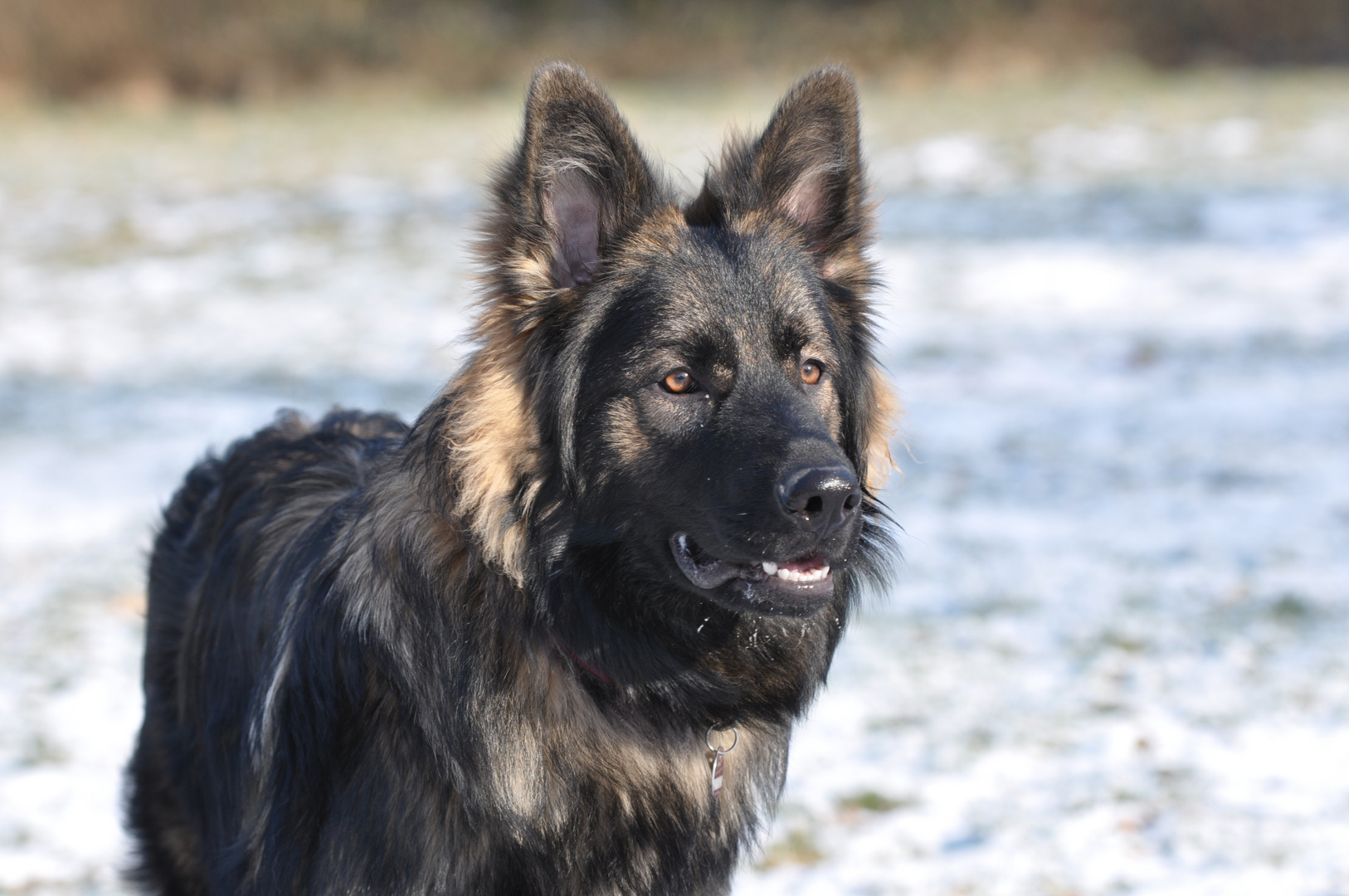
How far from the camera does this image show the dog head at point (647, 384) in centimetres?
273

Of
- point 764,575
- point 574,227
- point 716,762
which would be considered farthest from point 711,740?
point 574,227

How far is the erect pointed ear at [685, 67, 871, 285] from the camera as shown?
3.07 m

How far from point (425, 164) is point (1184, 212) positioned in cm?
1076

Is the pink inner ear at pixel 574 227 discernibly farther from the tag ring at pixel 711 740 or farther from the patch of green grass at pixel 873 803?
the patch of green grass at pixel 873 803

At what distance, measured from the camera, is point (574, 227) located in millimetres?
2957

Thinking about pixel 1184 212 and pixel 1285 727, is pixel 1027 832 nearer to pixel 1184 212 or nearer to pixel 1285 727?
pixel 1285 727

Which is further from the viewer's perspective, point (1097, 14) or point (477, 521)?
point (1097, 14)

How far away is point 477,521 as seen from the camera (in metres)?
2.78

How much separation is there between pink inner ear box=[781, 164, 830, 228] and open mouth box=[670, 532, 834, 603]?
1.01 meters

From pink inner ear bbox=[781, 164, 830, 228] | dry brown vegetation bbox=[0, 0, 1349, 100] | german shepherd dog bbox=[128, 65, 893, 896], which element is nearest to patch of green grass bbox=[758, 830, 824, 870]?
german shepherd dog bbox=[128, 65, 893, 896]

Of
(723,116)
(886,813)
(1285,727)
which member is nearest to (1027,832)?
(886,813)

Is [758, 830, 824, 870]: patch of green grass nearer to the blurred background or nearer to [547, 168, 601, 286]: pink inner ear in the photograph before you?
the blurred background

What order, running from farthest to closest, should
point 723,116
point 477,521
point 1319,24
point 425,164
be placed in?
1. point 1319,24
2. point 723,116
3. point 425,164
4. point 477,521

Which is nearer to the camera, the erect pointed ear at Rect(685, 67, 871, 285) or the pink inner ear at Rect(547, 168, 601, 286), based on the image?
the pink inner ear at Rect(547, 168, 601, 286)
